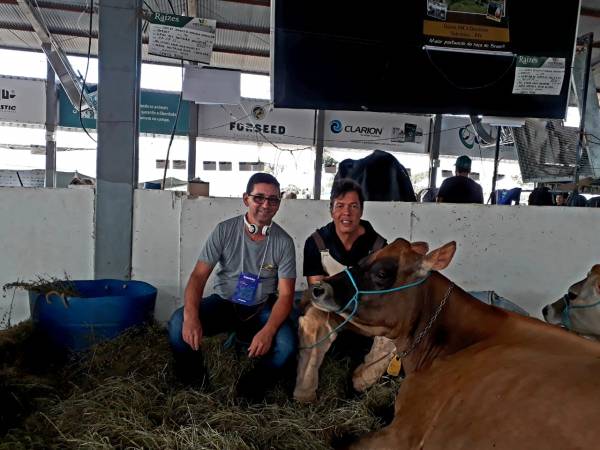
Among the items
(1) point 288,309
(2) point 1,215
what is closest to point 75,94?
(2) point 1,215

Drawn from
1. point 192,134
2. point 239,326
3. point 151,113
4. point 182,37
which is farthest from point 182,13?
point 239,326

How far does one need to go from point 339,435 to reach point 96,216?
2157mm

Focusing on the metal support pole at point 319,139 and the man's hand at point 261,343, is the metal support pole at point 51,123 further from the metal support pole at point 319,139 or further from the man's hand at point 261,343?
the man's hand at point 261,343

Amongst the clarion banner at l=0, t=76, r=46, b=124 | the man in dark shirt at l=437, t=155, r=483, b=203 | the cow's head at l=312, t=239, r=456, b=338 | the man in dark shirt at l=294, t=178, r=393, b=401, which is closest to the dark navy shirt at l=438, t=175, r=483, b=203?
the man in dark shirt at l=437, t=155, r=483, b=203

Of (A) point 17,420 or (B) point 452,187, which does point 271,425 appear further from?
(B) point 452,187

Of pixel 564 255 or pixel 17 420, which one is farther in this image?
pixel 564 255

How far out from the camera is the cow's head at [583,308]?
2.69m

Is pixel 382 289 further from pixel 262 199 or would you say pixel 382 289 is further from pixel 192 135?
pixel 192 135

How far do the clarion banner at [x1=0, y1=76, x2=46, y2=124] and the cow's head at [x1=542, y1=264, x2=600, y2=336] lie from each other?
33.6 ft

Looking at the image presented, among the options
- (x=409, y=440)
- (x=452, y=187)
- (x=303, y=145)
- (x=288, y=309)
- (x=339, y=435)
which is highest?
(x=303, y=145)

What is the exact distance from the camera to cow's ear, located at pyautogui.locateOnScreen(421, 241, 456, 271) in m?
1.90

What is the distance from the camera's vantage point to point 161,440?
1937 mm

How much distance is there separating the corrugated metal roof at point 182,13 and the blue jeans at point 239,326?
5723 millimetres

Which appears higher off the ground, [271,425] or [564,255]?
[564,255]
